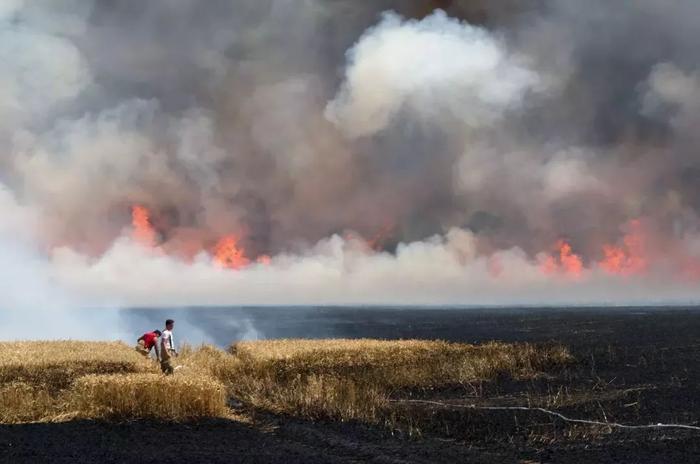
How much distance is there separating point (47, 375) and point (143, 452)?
1385cm

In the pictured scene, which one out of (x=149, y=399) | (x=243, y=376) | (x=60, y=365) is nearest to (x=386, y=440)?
(x=149, y=399)

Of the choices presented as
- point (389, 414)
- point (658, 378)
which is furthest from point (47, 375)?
point (658, 378)

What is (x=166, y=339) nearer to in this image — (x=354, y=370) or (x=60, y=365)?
(x=60, y=365)

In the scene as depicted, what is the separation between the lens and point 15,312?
10562 centimetres

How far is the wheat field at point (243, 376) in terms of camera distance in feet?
76.5

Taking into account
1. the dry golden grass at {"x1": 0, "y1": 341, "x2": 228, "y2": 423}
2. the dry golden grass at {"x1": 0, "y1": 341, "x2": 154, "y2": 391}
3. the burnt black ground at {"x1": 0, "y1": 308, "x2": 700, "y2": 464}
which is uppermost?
the dry golden grass at {"x1": 0, "y1": 341, "x2": 154, "y2": 391}

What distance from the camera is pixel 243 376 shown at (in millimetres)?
33562

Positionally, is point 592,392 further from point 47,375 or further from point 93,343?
point 93,343

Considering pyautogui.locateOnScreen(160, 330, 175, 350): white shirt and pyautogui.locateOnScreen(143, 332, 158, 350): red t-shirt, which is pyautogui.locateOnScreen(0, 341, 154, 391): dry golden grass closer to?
pyautogui.locateOnScreen(143, 332, 158, 350): red t-shirt

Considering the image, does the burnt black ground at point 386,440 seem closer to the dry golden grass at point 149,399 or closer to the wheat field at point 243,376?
the dry golden grass at point 149,399

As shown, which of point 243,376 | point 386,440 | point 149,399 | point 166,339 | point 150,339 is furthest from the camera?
point 150,339

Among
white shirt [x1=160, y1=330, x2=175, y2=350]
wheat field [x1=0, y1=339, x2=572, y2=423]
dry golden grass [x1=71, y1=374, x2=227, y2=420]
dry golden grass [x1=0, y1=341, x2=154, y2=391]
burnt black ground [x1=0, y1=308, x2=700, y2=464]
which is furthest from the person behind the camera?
white shirt [x1=160, y1=330, x2=175, y2=350]

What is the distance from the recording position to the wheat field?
23.3 m

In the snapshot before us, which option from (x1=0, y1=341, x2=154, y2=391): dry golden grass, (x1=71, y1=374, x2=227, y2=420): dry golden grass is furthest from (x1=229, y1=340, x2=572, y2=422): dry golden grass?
(x1=0, y1=341, x2=154, y2=391): dry golden grass
